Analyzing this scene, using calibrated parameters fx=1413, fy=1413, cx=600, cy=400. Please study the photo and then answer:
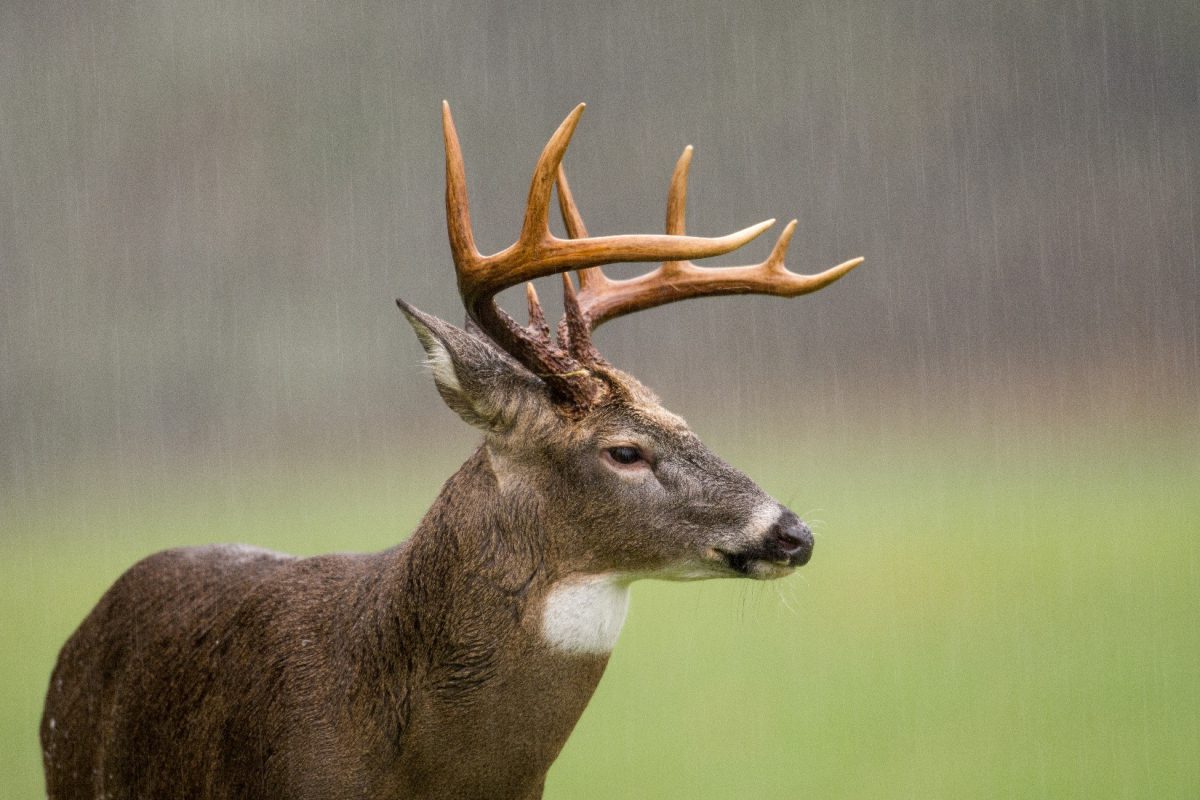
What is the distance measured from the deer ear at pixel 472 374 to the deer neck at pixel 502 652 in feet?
0.89

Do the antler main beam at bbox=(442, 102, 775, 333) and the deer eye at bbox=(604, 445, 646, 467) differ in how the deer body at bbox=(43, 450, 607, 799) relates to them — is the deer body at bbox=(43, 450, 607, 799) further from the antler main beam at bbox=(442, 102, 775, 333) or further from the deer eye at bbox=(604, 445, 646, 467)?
the antler main beam at bbox=(442, 102, 775, 333)

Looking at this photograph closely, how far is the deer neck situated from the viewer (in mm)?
3979

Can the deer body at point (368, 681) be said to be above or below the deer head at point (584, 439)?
below

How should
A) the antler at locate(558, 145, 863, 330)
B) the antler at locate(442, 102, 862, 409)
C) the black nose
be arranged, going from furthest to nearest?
the antler at locate(558, 145, 863, 330) < the antler at locate(442, 102, 862, 409) < the black nose

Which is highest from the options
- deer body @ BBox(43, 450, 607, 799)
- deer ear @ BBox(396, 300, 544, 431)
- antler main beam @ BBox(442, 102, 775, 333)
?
antler main beam @ BBox(442, 102, 775, 333)

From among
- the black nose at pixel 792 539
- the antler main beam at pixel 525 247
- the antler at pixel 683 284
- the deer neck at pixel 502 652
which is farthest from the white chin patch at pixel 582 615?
the antler at pixel 683 284

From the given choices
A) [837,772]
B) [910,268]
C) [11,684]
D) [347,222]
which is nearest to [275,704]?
[837,772]

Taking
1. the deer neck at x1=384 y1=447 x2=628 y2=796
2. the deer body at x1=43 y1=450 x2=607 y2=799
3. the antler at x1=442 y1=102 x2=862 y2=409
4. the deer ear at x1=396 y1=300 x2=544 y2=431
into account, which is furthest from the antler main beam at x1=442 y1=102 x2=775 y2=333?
the deer neck at x1=384 y1=447 x2=628 y2=796

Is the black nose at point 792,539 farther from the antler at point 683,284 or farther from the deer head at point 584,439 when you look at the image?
the antler at point 683,284

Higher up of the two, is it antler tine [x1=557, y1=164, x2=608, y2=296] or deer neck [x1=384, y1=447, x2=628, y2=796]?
antler tine [x1=557, y1=164, x2=608, y2=296]

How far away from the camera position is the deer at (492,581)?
13.1ft

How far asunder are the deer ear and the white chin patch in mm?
537

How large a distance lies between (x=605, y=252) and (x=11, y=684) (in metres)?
9.14

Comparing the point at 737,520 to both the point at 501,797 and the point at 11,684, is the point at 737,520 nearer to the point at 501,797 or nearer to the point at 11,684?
the point at 501,797
